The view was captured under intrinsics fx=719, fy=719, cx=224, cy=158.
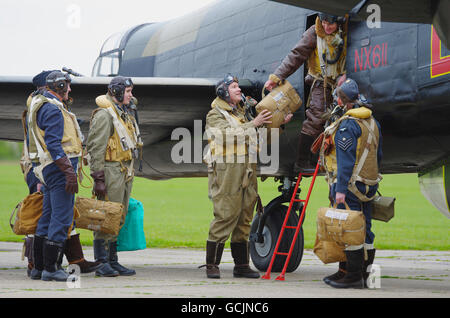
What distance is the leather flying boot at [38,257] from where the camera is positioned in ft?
23.8

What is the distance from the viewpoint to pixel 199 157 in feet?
32.7

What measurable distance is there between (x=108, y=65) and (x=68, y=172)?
5721mm

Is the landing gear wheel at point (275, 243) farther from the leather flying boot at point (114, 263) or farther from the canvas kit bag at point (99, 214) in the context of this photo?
the canvas kit bag at point (99, 214)

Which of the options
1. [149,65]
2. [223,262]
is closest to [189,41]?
[149,65]

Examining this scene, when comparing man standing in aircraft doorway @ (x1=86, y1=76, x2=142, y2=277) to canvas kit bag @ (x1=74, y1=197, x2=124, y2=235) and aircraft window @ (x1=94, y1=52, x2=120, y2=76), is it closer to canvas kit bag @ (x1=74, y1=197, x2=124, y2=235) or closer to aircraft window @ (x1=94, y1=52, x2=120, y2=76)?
canvas kit bag @ (x1=74, y1=197, x2=124, y2=235)

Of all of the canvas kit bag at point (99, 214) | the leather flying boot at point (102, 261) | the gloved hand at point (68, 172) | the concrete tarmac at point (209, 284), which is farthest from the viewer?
the leather flying boot at point (102, 261)

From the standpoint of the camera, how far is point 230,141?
Result: 303 inches

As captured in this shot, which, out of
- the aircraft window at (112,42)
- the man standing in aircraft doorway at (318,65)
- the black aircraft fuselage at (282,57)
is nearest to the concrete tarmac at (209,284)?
the black aircraft fuselage at (282,57)

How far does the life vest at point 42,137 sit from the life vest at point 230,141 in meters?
1.42

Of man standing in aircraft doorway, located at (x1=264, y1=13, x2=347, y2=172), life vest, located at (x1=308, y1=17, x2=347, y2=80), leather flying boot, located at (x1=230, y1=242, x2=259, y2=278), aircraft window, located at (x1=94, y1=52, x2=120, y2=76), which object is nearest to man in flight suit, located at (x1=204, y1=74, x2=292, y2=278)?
leather flying boot, located at (x1=230, y1=242, x2=259, y2=278)

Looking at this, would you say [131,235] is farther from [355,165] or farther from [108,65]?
[108,65]

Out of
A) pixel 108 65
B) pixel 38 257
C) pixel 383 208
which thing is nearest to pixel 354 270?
pixel 383 208

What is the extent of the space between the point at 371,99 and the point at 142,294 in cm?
303

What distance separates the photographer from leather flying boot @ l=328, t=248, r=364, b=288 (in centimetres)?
674
